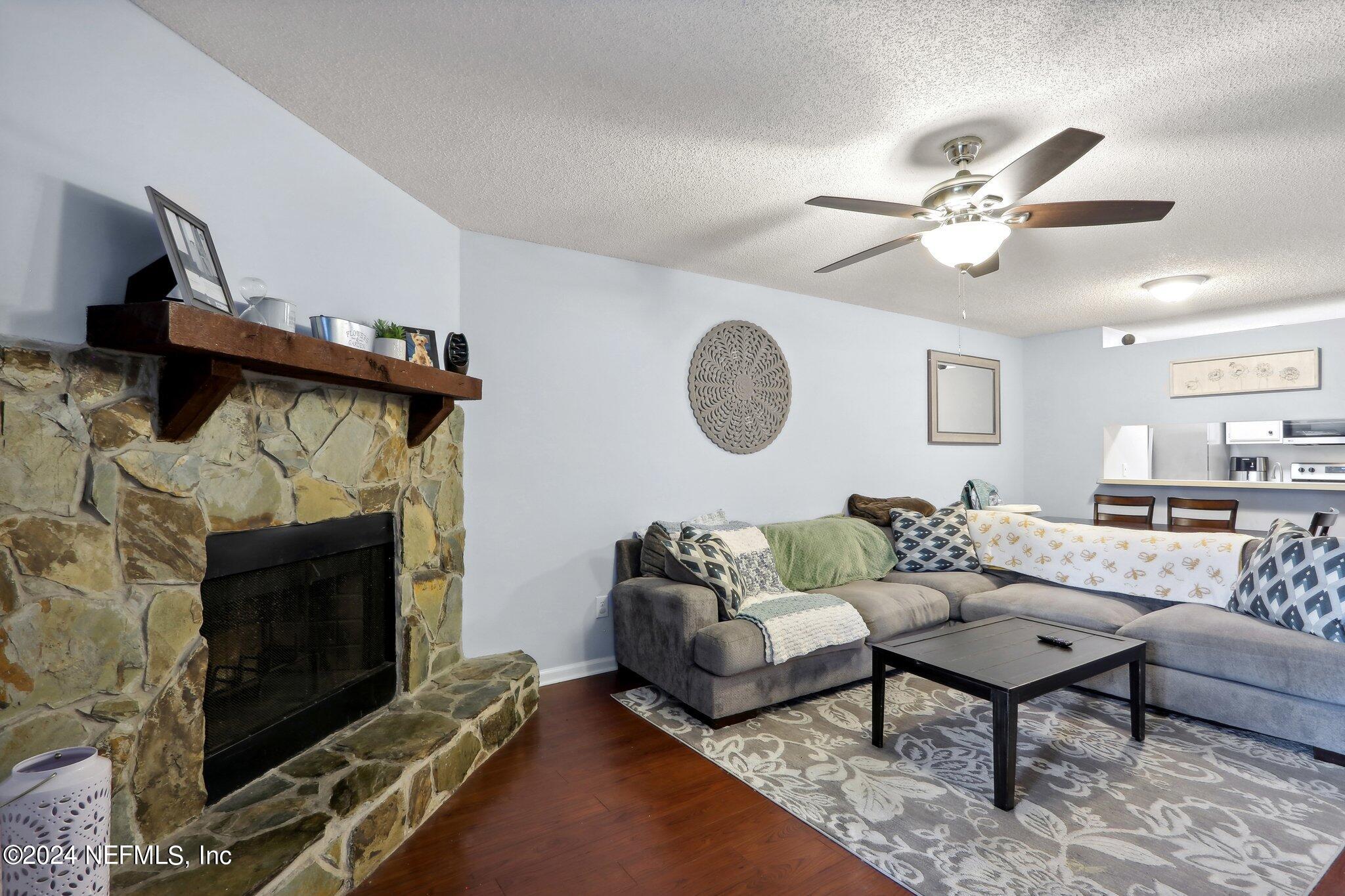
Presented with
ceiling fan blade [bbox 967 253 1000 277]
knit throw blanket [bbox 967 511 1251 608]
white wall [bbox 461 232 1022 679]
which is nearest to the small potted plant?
white wall [bbox 461 232 1022 679]

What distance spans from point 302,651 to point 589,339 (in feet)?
6.88

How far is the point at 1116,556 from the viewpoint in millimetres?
3645

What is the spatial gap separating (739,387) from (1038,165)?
7.91ft

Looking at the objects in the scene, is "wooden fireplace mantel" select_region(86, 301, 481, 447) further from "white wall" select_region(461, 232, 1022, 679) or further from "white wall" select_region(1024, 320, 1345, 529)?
"white wall" select_region(1024, 320, 1345, 529)

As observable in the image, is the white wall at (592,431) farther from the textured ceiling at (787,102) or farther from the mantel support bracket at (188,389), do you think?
the mantel support bracket at (188,389)

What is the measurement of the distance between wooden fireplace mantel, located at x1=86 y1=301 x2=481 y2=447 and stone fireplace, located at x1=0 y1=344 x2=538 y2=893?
0.07m

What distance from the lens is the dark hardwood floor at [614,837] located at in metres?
1.79

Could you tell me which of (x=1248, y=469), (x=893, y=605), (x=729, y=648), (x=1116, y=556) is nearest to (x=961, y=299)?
(x=1116, y=556)

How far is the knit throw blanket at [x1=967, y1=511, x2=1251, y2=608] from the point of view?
3271 millimetres

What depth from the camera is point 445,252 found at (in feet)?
10.0

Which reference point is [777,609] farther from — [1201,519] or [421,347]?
[1201,519]

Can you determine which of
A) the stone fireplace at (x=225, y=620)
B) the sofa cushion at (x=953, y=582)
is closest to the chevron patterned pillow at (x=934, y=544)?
the sofa cushion at (x=953, y=582)

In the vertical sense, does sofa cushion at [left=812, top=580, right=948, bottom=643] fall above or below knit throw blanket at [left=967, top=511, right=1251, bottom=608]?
below

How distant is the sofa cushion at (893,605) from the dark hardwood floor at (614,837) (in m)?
1.32
